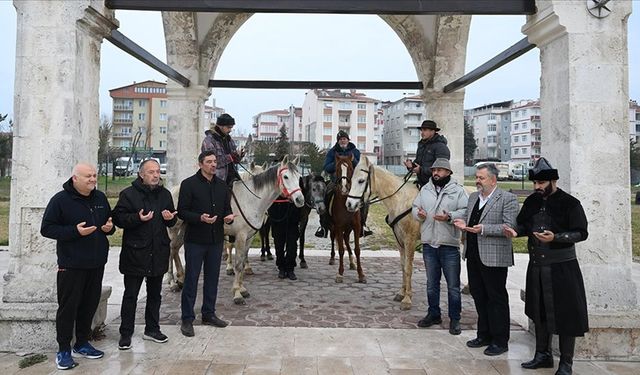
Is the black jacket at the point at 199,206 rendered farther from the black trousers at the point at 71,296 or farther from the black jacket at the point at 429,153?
the black jacket at the point at 429,153

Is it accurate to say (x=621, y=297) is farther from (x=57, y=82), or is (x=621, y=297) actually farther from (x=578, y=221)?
(x=57, y=82)

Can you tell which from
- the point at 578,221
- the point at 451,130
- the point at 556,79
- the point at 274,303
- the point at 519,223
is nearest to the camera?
the point at 578,221

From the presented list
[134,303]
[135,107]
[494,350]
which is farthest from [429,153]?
[135,107]

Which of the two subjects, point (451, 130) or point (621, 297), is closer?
point (621, 297)

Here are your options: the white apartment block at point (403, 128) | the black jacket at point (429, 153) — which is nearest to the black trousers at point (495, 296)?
the black jacket at point (429, 153)

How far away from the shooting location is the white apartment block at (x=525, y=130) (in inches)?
2640

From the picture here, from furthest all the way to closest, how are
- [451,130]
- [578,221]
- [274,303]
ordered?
[451,130] < [274,303] < [578,221]

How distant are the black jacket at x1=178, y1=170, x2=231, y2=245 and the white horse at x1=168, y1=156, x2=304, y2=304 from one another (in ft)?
3.84

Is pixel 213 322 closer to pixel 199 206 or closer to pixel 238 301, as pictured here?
pixel 238 301

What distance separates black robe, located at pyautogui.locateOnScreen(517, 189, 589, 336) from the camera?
136 inches

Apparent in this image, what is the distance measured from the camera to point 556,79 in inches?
165

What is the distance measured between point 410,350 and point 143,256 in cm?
263

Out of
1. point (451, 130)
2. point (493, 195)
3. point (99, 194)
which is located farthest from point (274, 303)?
point (451, 130)

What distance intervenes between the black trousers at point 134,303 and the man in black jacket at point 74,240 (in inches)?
15.3
